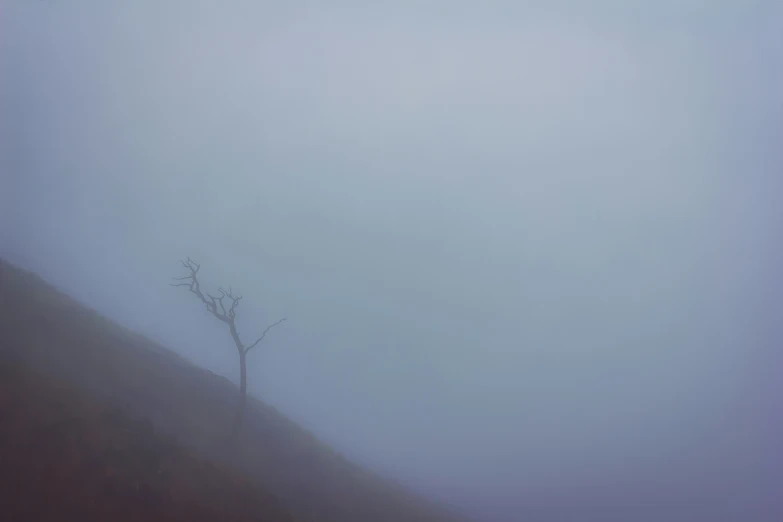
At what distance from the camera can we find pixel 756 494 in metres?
84.6

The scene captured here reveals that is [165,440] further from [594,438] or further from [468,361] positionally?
[468,361]

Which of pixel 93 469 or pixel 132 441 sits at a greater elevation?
pixel 132 441

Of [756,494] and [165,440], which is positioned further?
[756,494]

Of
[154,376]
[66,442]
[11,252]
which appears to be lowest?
[66,442]

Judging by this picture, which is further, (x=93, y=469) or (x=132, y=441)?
(x=132, y=441)

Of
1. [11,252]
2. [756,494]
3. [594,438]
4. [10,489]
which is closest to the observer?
[10,489]

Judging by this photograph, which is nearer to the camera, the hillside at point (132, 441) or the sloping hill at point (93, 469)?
the sloping hill at point (93, 469)

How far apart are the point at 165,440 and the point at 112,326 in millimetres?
14303

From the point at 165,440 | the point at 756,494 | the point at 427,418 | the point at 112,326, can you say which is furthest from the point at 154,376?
the point at 756,494

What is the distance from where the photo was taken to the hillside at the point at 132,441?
11266 millimetres

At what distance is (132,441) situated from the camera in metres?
13.4

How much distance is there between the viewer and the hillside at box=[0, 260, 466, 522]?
1127cm

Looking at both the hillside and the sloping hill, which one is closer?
the sloping hill

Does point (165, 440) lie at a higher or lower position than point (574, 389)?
lower
